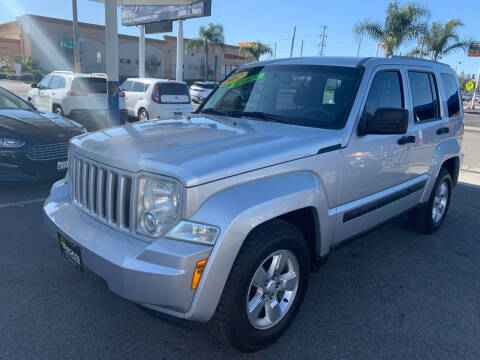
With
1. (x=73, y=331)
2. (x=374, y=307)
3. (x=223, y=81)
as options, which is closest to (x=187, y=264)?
(x=73, y=331)

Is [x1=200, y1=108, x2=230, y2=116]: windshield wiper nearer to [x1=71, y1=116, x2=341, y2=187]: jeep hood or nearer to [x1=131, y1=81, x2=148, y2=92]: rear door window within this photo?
[x1=71, y1=116, x2=341, y2=187]: jeep hood

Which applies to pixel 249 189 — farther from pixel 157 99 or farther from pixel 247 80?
pixel 157 99

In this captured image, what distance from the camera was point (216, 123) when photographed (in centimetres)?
330

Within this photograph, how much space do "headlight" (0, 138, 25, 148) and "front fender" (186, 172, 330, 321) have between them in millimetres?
4238

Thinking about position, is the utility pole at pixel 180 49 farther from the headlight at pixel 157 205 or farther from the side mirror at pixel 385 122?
the headlight at pixel 157 205

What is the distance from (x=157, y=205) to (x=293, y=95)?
1828 mm

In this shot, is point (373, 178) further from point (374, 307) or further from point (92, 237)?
point (92, 237)

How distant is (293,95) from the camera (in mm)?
3504

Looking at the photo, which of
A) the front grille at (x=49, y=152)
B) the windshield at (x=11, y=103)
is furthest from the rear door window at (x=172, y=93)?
the front grille at (x=49, y=152)

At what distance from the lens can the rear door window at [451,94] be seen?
464 cm

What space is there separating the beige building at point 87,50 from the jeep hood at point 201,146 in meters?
37.1

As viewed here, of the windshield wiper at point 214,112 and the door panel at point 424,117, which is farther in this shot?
the door panel at point 424,117

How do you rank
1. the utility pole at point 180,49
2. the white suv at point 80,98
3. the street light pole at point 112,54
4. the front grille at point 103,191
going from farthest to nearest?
the utility pole at point 180,49 < the white suv at point 80,98 < the street light pole at point 112,54 < the front grille at point 103,191

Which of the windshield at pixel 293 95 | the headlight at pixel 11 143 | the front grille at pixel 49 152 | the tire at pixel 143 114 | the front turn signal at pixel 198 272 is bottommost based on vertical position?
the tire at pixel 143 114
